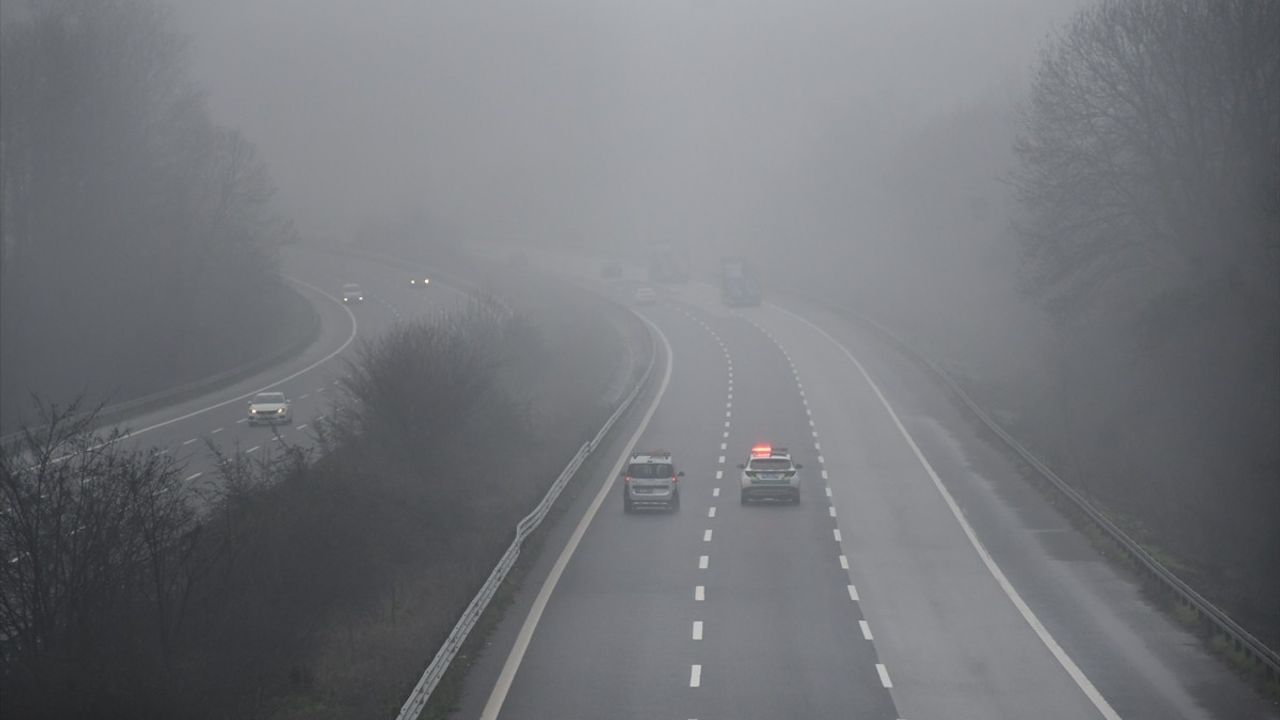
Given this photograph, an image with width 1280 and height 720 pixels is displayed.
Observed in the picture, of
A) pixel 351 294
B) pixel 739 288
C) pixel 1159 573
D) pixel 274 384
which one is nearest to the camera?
pixel 1159 573

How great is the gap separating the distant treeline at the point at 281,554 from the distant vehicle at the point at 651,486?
2.47m

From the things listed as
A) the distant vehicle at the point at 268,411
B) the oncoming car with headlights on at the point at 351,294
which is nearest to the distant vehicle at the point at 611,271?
the oncoming car with headlights on at the point at 351,294

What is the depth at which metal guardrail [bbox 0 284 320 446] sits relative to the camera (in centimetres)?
5512

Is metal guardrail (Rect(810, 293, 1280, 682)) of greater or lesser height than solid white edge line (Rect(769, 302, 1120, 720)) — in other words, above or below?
above

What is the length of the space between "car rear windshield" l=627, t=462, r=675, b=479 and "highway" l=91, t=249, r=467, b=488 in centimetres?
909

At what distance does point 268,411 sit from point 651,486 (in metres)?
24.4

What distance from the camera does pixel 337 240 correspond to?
152 m

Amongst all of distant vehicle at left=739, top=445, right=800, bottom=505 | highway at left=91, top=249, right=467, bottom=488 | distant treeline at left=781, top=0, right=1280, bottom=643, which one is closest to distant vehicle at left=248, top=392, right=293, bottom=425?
highway at left=91, top=249, right=467, bottom=488

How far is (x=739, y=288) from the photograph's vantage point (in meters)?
96.1

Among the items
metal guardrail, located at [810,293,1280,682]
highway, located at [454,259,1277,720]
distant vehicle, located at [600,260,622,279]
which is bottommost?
highway, located at [454,259,1277,720]

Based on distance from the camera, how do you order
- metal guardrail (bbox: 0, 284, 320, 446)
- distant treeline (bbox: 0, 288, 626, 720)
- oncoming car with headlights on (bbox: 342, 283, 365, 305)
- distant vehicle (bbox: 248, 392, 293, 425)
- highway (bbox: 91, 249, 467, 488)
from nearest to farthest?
distant treeline (bbox: 0, 288, 626, 720) → highway (bbox: 91, 249, 467, 488) → metal guardrail (bbox: 0, 284, 320, 446) → distant vehicle (bbox: 248, 392, 293, 425) → oncoming car with headlights on (bbox: 342, 283, 365, 305)

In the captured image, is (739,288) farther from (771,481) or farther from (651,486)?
(651,486)

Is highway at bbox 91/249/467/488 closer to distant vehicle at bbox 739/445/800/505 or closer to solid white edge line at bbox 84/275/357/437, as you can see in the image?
solid white edge line at bbox 84/275/357/437

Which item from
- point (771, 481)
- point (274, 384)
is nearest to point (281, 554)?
point (771, 481)
